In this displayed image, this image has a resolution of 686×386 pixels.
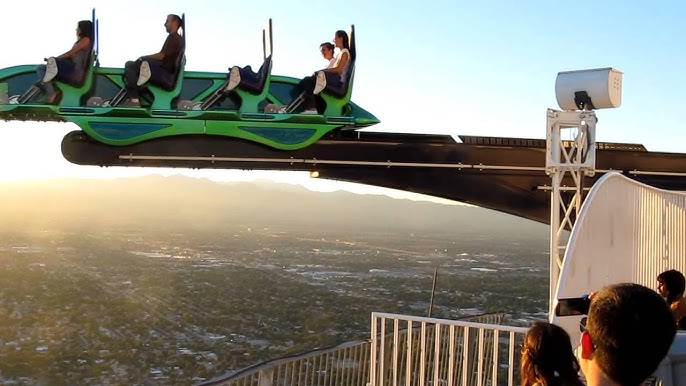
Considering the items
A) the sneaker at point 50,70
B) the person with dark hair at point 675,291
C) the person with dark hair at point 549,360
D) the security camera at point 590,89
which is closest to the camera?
the person with dark hair at point 549,360

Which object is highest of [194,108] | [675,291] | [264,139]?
[194,108]

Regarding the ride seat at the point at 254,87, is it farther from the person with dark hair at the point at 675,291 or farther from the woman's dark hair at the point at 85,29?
the person with dark hair at the point at 675,291

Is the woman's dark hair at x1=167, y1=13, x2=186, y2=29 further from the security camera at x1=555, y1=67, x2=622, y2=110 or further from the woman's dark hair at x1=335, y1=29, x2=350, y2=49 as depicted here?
the security camera at x1=555, y1=67, x2=622, y2=110

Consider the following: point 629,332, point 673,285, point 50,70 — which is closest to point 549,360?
point 629,332

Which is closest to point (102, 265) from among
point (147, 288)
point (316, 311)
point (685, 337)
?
point (147, 288)

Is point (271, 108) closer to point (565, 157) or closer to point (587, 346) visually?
point (565, 157)

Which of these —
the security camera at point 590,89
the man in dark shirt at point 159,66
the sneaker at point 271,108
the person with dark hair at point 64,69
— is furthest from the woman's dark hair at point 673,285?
the person with dark hair at point 64,69

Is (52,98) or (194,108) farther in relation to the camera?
(194,108)

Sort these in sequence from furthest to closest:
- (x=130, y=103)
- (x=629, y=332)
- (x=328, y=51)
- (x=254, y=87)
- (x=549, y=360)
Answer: (x=328, y=51) < (x=254, y=87) < (x=130, y=103) < (x=549, y=360) < (x=629, y=332)
